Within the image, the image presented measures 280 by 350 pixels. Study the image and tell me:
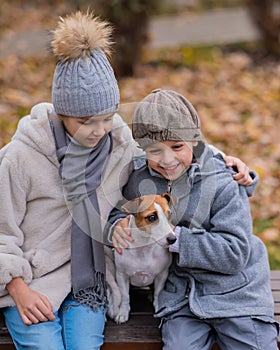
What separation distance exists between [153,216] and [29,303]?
2.05 ft

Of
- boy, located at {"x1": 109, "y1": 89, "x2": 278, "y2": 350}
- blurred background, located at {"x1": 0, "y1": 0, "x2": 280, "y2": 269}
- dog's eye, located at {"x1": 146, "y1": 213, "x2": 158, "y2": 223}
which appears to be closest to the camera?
dog's eye, located at {"x1": 146, "y1": 213, "x2": 158, "y2": 223}

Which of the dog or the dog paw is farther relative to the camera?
the dog paw

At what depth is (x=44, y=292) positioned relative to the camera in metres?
2.78

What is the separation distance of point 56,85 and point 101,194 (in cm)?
49

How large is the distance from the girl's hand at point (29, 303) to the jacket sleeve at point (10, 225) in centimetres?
3

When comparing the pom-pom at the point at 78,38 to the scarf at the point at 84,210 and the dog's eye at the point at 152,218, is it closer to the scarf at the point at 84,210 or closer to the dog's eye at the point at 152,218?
the scarf at the point at 84,210

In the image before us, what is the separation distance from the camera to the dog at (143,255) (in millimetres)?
2578

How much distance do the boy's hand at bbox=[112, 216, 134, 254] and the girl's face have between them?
0.34 metres

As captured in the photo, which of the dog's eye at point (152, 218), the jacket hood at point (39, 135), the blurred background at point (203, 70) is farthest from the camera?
the blurred background at point (203, 70)

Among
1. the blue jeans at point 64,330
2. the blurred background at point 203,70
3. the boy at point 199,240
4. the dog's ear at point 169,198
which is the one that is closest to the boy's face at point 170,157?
the boy at point 199,240

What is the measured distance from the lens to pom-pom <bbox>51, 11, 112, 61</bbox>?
2.65 metres

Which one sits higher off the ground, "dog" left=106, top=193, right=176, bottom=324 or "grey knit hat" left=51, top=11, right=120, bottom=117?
"grey knit hat" left=51, top=11, right=120, bottom=117

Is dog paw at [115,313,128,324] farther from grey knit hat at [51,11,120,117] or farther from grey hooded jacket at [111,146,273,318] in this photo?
grey knit hat at [51,11,120,117]

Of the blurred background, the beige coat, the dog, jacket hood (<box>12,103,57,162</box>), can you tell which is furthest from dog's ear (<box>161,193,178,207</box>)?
the blurred background
